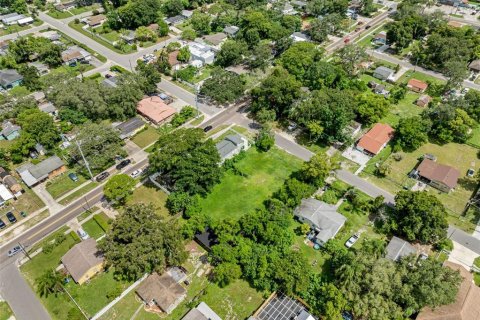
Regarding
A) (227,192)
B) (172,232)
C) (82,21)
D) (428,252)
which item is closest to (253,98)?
(227,192)

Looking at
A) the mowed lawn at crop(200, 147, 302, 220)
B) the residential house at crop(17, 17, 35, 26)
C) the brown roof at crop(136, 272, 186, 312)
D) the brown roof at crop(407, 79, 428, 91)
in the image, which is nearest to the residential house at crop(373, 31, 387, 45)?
the brown roof at crop(407, 79, 428, 91)

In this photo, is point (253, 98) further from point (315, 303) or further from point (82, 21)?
point (82, 21)

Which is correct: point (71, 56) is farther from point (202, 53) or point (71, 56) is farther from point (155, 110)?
point (155, 110)

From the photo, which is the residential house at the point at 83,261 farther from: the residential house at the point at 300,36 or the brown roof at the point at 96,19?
the brown roof at the point at 96,19

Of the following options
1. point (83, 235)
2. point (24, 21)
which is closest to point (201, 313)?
point (83, 235)

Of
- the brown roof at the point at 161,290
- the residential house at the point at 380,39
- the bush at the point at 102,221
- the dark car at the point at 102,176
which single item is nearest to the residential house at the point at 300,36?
the residential house at the point at 380,39

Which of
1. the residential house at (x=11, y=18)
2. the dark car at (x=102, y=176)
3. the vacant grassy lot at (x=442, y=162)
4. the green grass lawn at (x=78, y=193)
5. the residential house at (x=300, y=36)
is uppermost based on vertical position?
the residential house at (x=11, y=18)
